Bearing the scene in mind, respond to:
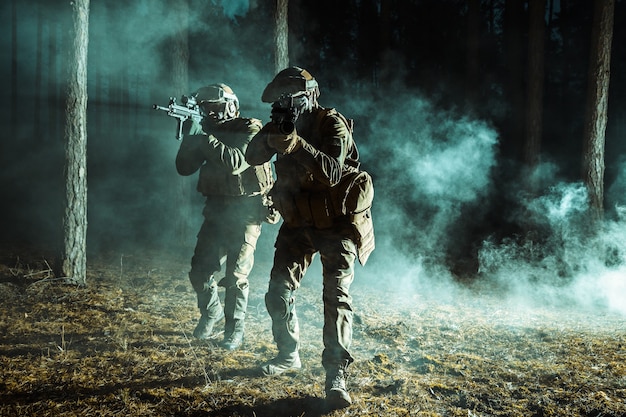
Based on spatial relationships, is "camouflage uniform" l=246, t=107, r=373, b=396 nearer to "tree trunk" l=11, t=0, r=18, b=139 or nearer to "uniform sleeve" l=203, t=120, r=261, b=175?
"uniform sleeve" l=203, t=120, r=261, b=175

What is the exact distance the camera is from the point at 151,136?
1566 centimetres

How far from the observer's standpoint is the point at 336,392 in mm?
3125

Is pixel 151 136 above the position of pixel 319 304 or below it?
above

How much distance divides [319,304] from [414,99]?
9.48m

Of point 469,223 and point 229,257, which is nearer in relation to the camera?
point 229,257

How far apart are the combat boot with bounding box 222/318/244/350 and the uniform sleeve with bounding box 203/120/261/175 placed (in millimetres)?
1415

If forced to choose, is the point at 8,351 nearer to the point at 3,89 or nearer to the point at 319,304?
the point at 319,304

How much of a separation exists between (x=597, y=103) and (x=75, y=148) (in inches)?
354

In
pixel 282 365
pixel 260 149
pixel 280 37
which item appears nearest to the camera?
pixel 260 149

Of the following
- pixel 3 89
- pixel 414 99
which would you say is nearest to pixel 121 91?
Result: pixel 3 89

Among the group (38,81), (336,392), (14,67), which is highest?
(14,67)

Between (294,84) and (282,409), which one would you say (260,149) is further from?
(282,409)

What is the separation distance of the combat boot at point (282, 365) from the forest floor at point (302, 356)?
0.07m

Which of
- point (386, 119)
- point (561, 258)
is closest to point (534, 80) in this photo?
point (386, 119)
